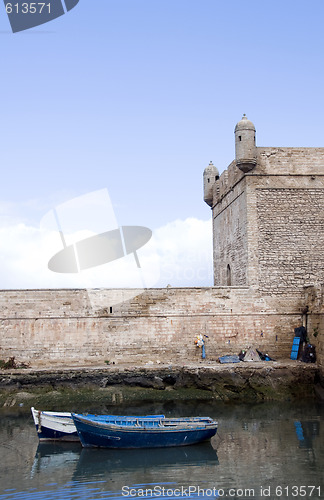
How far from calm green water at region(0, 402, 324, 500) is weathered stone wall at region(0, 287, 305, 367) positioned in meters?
3.62

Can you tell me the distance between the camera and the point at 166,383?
18.4 metres

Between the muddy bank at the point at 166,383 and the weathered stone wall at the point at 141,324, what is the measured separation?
109 cm

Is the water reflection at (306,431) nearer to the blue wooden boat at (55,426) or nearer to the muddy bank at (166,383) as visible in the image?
the muddy bank at (166,383)

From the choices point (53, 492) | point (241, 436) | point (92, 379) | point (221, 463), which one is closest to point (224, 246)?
point (92, 379)

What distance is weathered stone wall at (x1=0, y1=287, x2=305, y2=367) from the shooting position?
19.2 meters

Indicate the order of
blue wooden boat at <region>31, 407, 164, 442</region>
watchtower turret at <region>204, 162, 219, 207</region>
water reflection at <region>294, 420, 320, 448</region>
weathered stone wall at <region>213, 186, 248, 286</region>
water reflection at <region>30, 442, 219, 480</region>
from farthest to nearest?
watchtower turret at <region>204, 162, 219, 207</region>
weathered stone wall at <region>213, 186, 248, 286</region>
blue wooden boat at <region>31, 407, 164, 442</region>
water reflection at <region>294, 420, 320, 448</region>
water reflection at <region>30, 442, 219, 480</region>

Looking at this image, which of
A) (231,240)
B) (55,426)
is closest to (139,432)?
(55,426)

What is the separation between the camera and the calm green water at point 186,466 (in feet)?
34.9

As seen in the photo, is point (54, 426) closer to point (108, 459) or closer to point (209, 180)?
point (108, 459)

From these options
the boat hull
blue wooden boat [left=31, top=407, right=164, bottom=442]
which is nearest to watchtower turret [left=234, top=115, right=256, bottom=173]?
blue wooden boat [left=31, top=407, right=164, bottom=442]

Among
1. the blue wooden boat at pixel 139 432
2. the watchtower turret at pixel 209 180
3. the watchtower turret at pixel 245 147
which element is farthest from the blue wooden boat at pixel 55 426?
the watchtower turret at pixel 209 180

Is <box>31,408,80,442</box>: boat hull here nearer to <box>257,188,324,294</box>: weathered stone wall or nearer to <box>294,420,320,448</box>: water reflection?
<box>294,420,320,448</box>: water reflection

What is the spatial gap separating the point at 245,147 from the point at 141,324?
727 centimetres

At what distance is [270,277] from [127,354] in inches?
225
